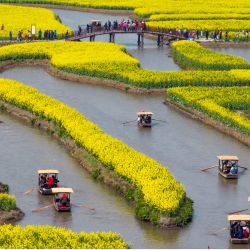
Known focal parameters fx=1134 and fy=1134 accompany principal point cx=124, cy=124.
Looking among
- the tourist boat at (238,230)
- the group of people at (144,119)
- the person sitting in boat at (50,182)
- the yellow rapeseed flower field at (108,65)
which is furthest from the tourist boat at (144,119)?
the tourist boat at (238,230)

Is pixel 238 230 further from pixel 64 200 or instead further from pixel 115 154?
pixel 115 154

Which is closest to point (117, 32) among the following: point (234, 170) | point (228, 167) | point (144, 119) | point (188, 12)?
point (188, 12)

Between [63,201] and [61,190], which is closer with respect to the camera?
[63,201]

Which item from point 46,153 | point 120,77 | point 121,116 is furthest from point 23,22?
point 46,153

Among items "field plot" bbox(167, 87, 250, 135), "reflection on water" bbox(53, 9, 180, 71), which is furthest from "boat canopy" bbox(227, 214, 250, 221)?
"reflection on water" bbox(53, 9, 180, 71)

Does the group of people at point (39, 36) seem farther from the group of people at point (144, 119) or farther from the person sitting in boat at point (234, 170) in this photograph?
the person sitting in boat at point (234, 170)

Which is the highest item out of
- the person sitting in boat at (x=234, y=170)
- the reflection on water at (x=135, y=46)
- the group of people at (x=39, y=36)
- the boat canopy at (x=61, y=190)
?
the boat canopy at (x=61, y=190)

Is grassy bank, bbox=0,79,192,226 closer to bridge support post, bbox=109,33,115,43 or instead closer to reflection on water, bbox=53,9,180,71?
reflection on water, bbox=53,9,180,71
